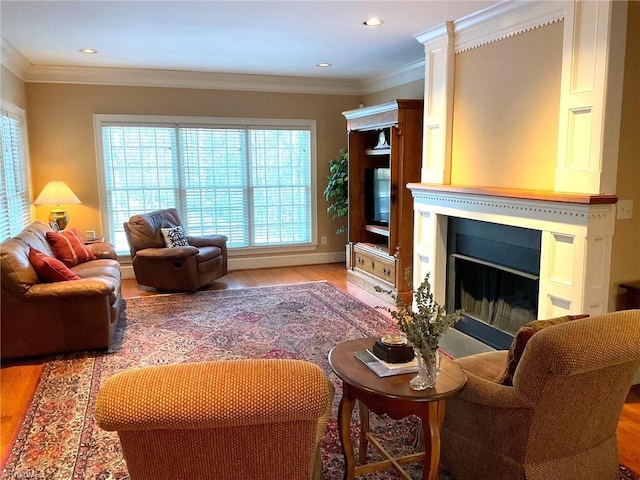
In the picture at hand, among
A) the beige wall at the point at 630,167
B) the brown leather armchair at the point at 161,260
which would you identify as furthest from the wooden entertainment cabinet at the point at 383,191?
the beige wall at the point at 630,167

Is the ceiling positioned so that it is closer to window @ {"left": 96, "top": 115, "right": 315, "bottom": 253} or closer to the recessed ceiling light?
the recessed ceiling light

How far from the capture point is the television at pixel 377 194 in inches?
219

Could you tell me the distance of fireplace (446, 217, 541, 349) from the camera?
11.7ft

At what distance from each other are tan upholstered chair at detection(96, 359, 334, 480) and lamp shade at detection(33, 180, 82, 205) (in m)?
4.73

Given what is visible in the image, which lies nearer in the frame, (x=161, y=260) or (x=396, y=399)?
(x=396, y=399)

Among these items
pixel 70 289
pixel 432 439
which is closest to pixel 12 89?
pixel 70 289

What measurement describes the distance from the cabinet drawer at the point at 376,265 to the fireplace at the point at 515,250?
0.47 m

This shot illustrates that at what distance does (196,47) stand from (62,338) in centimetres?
285

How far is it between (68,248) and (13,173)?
3.34 feet

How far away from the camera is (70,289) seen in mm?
3711

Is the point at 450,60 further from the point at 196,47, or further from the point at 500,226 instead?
the point at 196,47

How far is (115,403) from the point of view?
1391 millimetres

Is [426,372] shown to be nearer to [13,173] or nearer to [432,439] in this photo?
[432,439]

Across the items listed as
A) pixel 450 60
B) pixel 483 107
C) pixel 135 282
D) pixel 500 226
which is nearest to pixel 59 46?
pixel 135 282
